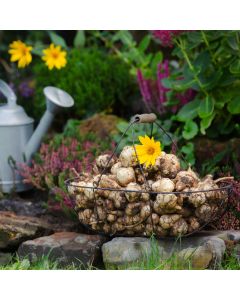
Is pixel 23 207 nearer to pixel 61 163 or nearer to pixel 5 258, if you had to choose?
pixel 61 163

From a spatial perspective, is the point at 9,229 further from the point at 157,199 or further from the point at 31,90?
the point at 31,90

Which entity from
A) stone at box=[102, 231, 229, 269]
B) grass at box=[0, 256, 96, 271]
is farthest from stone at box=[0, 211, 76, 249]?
stone at box=[102, 231, 229, 269]

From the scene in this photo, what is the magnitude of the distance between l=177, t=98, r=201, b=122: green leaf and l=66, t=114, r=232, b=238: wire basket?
1139 mm

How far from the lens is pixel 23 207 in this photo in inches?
162

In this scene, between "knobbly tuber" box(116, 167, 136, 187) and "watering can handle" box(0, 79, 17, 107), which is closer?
"knobbly tuber" box(116, 167, 136, 187)

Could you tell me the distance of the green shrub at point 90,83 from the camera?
530 centimetres

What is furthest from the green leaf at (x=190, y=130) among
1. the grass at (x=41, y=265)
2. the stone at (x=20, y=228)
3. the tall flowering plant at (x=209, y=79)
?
the grass at (x=41, y=265)

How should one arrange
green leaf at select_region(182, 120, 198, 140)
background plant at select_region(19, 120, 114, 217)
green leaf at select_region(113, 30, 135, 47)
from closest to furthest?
background plant at select_region(19, 120, 114, 217) < green leaf at select_region(182, 120, 198, 140) < green leaf at select_region(113, 30, 135, 47)

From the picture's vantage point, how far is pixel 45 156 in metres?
4.39

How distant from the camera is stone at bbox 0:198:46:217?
13.3 ft

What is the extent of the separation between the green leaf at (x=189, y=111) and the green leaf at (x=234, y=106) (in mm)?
239

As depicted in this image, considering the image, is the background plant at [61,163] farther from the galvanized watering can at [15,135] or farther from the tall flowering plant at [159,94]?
the tall flowering plant at [159,94]

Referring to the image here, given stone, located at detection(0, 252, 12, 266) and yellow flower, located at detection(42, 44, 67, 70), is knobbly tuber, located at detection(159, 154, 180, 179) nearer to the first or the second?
stone, located at detection(0, 252, 12, 266)

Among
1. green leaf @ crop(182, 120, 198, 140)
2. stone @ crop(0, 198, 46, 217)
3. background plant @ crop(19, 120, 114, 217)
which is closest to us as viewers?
background plant @ crop(19, 120, 114, 217)
